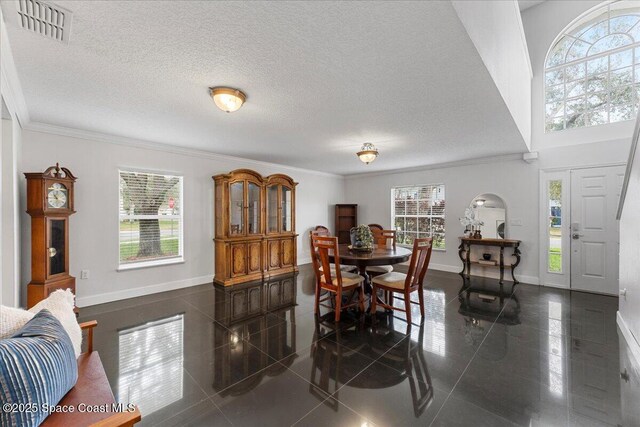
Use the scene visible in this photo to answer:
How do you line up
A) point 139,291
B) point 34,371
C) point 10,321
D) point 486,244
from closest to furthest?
point 34,371 < point 10,321 < point 139,291 < point 486,244

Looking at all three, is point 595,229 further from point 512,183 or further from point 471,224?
point 471,224

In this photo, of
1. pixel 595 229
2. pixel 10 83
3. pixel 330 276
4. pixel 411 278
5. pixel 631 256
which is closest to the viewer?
pixel 10 83

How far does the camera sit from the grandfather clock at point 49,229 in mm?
2926

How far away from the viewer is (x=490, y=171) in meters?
5.20

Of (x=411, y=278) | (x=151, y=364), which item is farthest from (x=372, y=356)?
(x=151, y=364)

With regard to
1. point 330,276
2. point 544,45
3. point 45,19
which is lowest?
point 330,276

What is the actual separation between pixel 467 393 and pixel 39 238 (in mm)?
4436

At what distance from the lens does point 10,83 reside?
7.07ft

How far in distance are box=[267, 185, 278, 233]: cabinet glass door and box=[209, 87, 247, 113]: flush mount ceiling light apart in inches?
120

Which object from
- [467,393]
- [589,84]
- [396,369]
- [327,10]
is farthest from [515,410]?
[589,84]

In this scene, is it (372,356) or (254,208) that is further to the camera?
(254,208)

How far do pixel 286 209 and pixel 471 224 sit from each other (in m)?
3.80

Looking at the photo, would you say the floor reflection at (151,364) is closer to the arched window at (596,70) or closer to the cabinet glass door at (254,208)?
the cabinet glass door at (254,208)

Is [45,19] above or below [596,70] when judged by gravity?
below
